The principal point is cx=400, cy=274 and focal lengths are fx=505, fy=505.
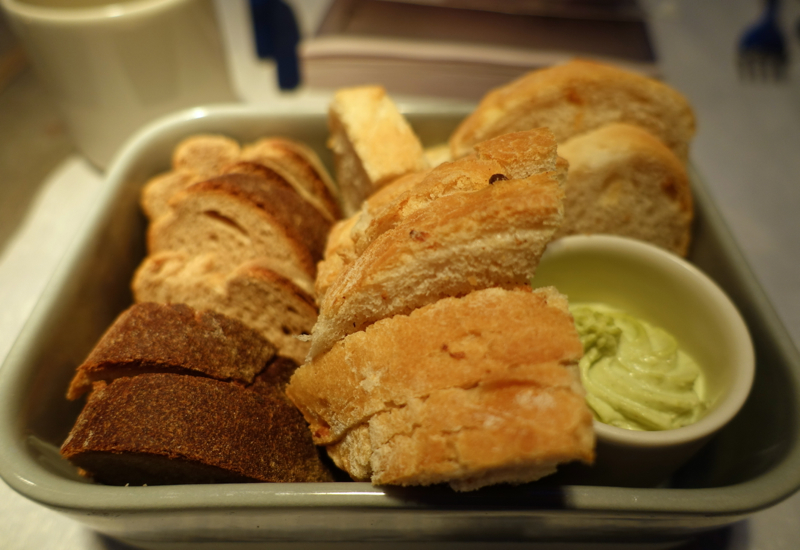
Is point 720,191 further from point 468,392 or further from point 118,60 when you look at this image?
point 118,60

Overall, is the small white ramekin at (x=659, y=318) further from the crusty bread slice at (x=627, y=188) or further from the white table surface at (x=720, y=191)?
the white table surface at (x=720, y=191)

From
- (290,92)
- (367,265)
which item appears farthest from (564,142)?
(290,92)

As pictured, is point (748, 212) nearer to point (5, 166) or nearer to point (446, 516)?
point (446, 516)

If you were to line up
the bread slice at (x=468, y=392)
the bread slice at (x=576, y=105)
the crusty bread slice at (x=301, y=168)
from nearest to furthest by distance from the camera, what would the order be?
1. the bread slice at (x=468, y=392)
2. the bread slice at (x=576, y=105)
3. the crusty bread slice at (x=301, y=168)

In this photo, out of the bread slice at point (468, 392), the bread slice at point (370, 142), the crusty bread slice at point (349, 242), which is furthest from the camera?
the bread slice at point (370, 142)

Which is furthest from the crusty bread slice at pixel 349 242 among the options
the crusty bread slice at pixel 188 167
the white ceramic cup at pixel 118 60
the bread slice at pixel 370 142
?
the white ceramic cup at pixel 118 60
